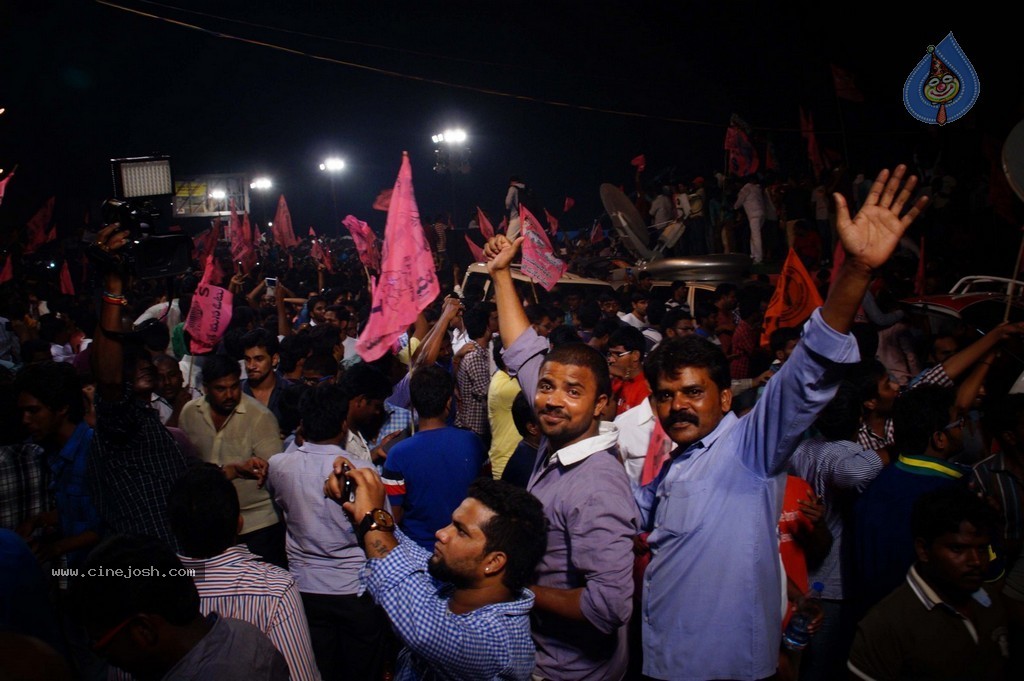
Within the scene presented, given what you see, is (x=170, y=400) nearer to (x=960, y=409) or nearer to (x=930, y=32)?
(x=960, y=409)

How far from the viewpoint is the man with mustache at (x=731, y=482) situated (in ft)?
7.16

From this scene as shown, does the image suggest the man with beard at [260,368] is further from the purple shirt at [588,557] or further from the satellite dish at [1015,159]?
the satellite dish at [1015,159]

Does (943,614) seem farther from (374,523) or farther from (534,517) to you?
(374,523)

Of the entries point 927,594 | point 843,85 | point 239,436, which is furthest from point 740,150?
point 927,594

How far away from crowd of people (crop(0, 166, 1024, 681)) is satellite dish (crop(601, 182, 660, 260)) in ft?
36.7

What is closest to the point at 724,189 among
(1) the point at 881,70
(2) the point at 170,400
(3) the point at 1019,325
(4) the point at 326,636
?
(1) the point at 881,70

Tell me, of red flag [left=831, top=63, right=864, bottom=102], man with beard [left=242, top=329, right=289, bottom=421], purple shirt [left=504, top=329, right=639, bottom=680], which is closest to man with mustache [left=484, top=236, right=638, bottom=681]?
purple shirt [left=504, top=329, right=639, bottom=680]

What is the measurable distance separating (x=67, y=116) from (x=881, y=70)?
32.7m

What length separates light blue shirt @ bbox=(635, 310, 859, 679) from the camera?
248cm

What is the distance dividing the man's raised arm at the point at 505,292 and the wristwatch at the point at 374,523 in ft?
4.70

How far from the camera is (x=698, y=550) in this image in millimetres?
2520

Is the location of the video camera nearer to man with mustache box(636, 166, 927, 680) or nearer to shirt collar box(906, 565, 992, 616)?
man with mustache box(636, 166, 927, 680)

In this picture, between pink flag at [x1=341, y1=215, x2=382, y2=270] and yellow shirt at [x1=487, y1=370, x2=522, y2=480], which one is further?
pink flag at [x1=341, y1=215, x2=382, y2=270]

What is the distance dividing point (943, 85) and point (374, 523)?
827 cm
